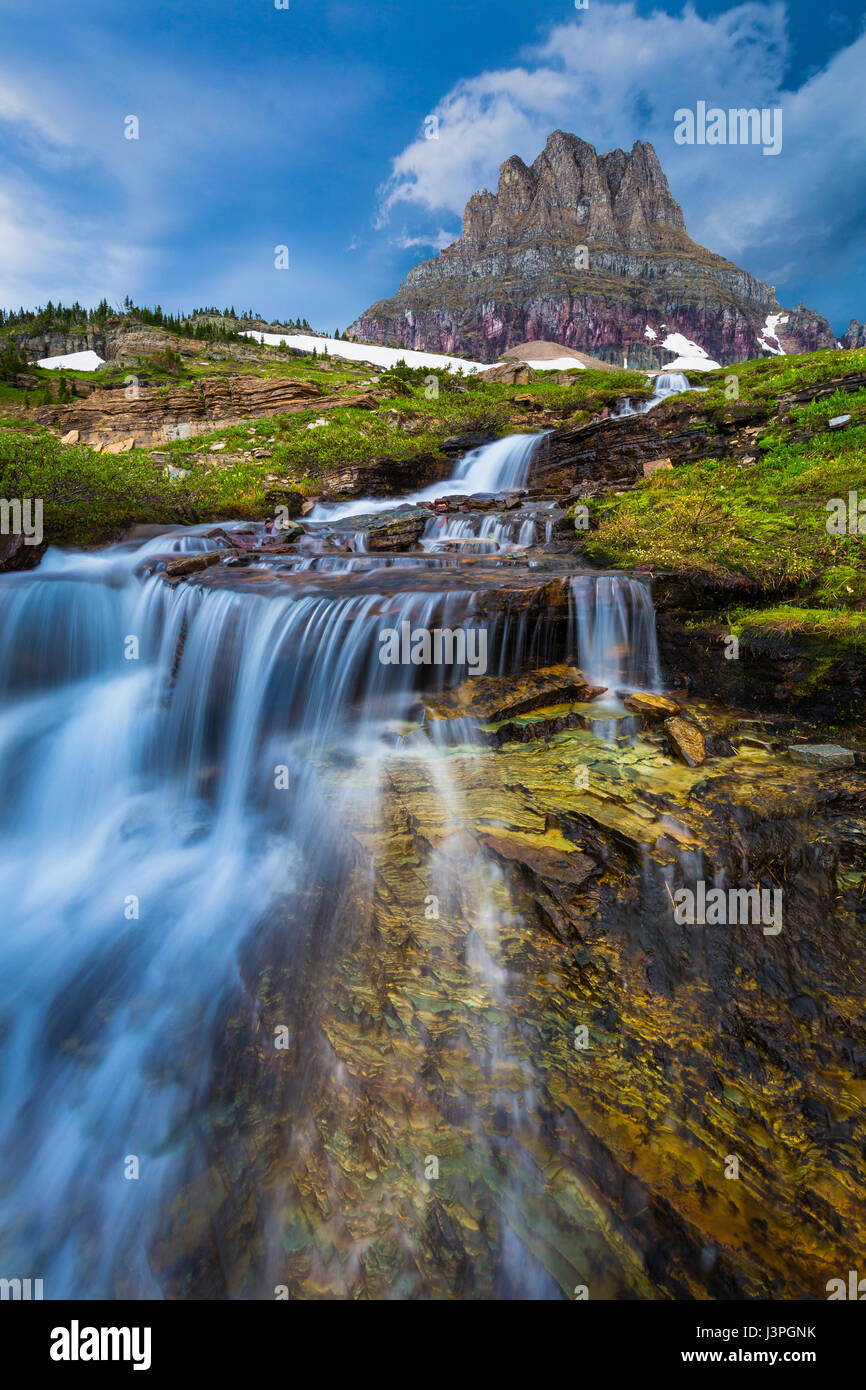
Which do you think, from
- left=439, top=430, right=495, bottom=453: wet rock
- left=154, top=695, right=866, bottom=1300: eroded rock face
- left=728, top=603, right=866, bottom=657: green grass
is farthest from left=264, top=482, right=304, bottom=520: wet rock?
left=154, top=695, right=866, bottom=1300: eroded rock face

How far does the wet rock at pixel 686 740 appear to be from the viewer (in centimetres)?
558

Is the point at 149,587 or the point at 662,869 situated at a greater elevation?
the point at 149,587

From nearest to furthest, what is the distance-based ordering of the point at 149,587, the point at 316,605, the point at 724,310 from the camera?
the point at 316,605 < the point at 149,587 < the point at 724,310

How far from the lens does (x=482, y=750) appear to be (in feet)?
20.4

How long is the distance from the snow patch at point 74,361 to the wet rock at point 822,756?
89489 mm

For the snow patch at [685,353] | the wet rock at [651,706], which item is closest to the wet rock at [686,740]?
the wet rock at [651,706]

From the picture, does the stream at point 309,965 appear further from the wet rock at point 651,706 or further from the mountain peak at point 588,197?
the mountain peak at point 588,197

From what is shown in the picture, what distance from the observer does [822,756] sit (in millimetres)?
5398

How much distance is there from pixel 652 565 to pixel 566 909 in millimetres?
7458

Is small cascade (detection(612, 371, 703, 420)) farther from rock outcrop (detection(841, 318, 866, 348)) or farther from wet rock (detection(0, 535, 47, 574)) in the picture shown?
rock outcrop (detection(841, 318, 866, 348))

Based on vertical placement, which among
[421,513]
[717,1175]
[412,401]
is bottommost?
[717,1175]
